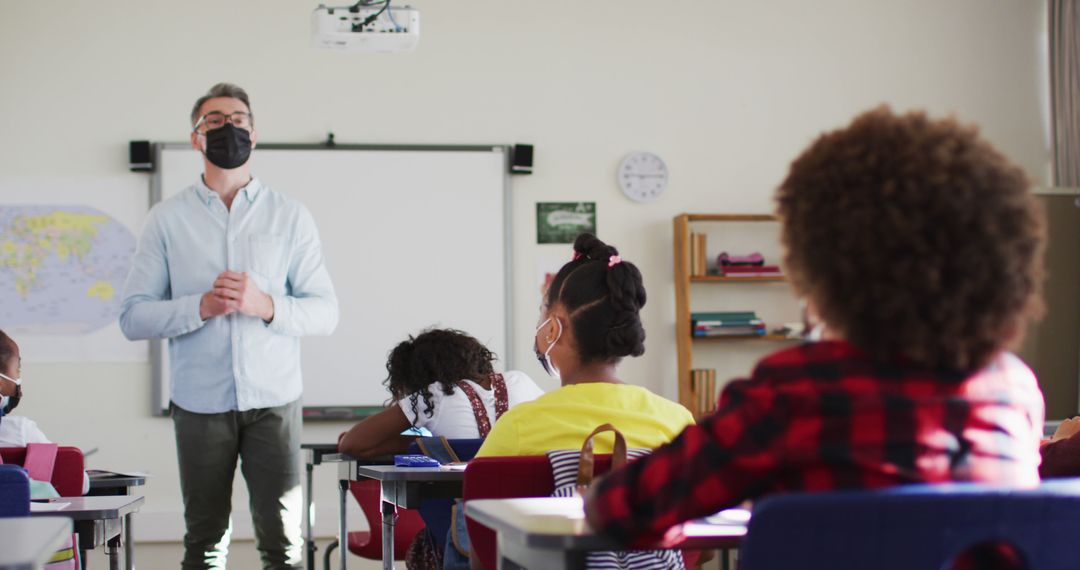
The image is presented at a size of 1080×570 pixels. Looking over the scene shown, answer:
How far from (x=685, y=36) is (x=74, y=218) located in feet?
11.9

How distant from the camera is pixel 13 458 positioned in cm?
256

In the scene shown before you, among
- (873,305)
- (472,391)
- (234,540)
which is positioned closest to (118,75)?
(234,540)

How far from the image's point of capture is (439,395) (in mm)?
3158

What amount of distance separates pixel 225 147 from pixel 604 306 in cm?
160

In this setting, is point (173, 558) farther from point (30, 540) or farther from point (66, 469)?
point (30, 540)

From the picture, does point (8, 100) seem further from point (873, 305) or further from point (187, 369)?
point (873, 305)

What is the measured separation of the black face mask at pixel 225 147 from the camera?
3.31 m

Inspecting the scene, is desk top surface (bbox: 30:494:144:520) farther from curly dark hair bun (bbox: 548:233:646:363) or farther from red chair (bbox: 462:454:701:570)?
curly dark hair bun (bbox: 548:233:646:363)

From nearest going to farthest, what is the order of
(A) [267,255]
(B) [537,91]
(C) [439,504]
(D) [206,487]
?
1. (C) [439,504]
2. (D) [206,487]
3. (A) [267,255]
4. (B) [537,91]

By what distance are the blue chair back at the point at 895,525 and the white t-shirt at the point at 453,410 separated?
2108 millimetres

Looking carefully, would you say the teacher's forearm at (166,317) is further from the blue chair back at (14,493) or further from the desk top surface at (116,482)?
Result: the blue chair back at (14,493)

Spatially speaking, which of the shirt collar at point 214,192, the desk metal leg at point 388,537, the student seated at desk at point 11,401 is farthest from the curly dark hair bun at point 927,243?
the student seated at desk at point 11,401

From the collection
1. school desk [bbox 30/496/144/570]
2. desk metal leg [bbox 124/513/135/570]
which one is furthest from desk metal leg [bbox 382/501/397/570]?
school desk [bbox 30/496/144/570]

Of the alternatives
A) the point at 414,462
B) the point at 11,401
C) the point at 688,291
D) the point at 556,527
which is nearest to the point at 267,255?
the point at 11,401
